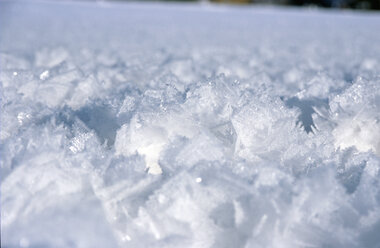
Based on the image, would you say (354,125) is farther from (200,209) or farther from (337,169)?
(200,209)

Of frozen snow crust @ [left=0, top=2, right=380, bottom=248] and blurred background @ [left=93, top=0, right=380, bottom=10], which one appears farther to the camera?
blurred background @ [left=93, top=0, right=380, bottom=10]

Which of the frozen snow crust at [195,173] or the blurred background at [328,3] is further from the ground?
the frozen snow crust at [195,173]

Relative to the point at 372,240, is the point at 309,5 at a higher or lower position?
lower

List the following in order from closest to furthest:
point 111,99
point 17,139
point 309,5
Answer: point 17,139 → point 111,99 → point 309,5

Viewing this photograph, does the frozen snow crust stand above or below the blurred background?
above

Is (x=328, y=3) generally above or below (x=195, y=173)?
below

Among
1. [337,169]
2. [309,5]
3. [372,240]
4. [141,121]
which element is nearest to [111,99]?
[141,121]

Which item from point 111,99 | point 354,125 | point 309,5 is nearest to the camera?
point 354,125

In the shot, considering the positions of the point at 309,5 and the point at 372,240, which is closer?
the point at 372,240

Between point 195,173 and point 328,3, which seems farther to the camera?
point 328,3

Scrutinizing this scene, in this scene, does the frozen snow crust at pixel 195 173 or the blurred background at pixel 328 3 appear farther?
the blurred background at pixel 328 3
